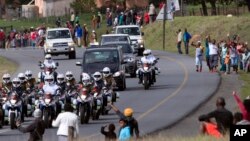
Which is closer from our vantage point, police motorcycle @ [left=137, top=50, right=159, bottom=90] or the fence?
A: police motorcycle @ [left=137, top=50, right=159, bottom=90]

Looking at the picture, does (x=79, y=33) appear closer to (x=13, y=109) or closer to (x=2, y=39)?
(x=2, y=39)

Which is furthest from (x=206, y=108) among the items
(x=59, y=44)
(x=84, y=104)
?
(x=59, y=44)

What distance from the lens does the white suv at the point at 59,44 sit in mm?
65812

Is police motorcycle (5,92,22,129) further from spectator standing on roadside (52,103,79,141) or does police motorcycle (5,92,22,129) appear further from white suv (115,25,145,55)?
white suv (115,25,145,55)

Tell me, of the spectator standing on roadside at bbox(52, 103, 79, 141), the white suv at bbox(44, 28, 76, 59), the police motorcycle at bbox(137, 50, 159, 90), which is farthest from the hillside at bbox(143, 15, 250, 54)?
the spectator standing on roadside at bbox(52, 103, 79, 141)

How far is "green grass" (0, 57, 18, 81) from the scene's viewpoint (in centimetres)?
5859

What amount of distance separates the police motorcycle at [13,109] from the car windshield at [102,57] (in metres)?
11.5

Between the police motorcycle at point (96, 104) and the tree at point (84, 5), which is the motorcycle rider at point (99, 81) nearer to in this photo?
the police motorcycle at point (96, 104)

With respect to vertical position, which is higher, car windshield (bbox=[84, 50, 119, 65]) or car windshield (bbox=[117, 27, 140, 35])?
car windshield (bbox=[117, 27, 140, 35])

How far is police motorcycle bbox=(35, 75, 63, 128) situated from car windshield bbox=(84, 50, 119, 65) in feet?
34.0

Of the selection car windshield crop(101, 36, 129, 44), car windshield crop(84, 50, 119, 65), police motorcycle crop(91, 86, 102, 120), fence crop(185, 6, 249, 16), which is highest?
fence crop(185, 6, 249, 16)

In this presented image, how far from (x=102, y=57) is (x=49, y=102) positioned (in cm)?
1237

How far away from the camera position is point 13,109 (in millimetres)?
31969

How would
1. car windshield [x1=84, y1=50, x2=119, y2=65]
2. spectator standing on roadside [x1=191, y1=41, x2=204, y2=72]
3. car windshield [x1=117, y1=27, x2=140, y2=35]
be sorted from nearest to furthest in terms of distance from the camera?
car windshield [x1=84, y1=50, x2=119, y2=65] < spectator standing on roadside [x1=191, y1=41, x2=204, y2=72] < car windshield [x1=117, y1=27, x2=140, y2=35]
